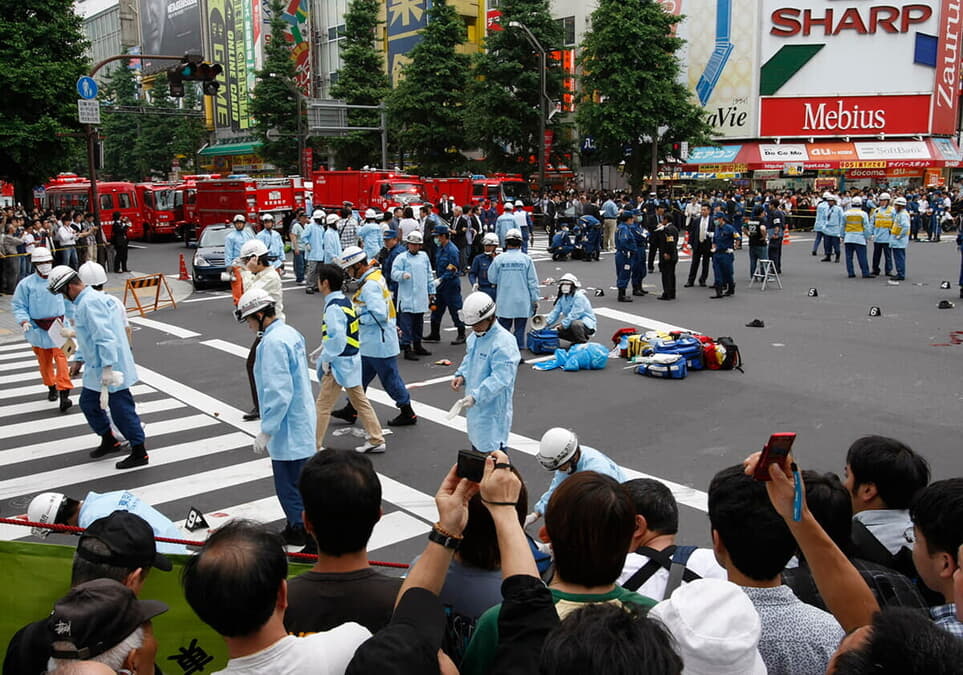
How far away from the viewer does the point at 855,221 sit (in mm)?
21562

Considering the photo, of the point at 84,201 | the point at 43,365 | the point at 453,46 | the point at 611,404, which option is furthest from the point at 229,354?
the point at 453,46

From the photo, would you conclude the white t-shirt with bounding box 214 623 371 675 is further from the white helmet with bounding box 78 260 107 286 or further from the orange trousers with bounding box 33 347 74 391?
the orange trousers with bounding box 33 347 74 391

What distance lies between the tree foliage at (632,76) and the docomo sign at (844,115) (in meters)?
7.76

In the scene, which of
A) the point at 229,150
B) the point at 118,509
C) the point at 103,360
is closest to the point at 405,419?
the point at 103,360

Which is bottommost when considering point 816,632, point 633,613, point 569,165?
point 816,632

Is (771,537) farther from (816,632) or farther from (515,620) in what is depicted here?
(515,620)

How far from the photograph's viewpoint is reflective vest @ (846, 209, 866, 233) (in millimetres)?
21453

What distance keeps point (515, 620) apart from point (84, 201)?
41.8 m

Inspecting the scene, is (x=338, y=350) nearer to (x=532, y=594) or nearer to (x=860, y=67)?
(x=532, y=594)

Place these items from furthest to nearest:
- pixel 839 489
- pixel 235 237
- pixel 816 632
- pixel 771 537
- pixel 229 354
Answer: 1. pixel 235 237
2. pixel 229 354
3. pixel 839 489
4. pixel 771 537
5. pixel 816 632

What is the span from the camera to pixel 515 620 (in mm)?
2529

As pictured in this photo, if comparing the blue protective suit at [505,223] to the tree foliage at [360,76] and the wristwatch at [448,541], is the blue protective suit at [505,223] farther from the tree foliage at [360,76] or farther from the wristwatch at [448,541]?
the tree foliage at [360,76]

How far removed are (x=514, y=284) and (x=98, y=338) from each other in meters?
6.25

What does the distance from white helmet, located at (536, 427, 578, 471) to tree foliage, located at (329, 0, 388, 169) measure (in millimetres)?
47546
